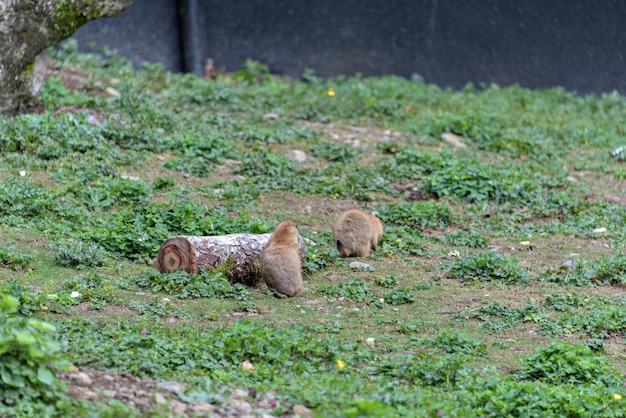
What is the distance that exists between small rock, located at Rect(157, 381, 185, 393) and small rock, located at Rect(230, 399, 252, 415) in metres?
0.29

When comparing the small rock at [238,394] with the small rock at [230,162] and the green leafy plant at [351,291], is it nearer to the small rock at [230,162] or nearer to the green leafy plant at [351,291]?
the green leafy plant at [351,291]

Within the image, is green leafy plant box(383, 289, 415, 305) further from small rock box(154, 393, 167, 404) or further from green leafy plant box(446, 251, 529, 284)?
small rock box(154, 393, 167, 404)

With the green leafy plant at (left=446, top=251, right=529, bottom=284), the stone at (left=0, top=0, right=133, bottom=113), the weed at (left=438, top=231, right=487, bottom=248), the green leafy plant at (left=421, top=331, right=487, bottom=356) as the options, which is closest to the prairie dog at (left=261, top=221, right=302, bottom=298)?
the green leafy plant at (left=421, top=331, right=487, bottom=356)

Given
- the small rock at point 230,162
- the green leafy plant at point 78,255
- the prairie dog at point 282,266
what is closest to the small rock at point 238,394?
the prairie dog at point 282,266

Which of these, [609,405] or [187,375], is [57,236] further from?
[609,405]

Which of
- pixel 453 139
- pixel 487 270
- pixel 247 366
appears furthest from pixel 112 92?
pixel 247 366

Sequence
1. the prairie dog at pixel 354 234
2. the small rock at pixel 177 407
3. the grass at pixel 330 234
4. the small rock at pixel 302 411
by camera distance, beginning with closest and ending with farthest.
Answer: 1. the small rock at pixel 177 407
2. the small rock at pixel 302 411
3. the grass at pixel 330 234
4. the prairie dog at pixel 354 234

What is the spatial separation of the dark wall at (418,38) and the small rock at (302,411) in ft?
35.9

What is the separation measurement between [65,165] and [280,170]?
2.35m

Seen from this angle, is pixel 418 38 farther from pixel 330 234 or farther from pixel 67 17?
pixel 330 234

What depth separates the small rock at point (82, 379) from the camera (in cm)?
485

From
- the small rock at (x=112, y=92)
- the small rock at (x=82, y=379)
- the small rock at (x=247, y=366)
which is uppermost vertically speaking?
the small rock at (x=112, y=92)

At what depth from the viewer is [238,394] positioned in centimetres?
507

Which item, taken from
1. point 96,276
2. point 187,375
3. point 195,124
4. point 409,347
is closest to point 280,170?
point 195,124
